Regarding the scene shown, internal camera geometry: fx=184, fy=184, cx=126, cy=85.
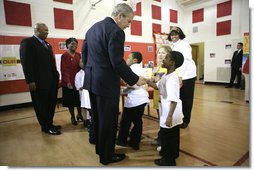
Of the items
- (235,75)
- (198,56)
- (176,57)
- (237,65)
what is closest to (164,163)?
(176,57)

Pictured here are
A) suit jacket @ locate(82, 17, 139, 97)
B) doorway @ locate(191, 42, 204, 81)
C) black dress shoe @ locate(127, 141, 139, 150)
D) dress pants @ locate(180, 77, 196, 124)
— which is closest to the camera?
suit jacket @ locate(82, 17, 139, 97)

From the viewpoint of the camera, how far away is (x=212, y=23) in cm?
715

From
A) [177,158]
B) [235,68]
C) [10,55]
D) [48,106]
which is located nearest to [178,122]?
[177,158]

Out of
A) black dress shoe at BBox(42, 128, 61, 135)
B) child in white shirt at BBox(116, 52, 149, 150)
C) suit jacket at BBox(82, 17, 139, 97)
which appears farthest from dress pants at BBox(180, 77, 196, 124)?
black dress shoe at BBox(42, 128, 61, 135)

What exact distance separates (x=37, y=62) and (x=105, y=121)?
53.9 inches

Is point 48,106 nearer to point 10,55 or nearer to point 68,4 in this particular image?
point 10,55

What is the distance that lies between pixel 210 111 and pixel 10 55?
428 cm

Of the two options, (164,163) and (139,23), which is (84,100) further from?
(139,23)

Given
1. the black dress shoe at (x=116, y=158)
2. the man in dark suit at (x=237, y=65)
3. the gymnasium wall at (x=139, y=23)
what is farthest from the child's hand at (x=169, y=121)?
the man in dark suit at (x=237, y=65)

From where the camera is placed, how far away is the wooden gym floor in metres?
1.76

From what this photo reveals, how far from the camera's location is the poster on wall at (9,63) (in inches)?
154

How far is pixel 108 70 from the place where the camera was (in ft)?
4.98

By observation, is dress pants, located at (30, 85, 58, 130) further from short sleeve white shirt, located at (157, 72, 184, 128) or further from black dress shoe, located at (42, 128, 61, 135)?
short sleeve white shirt, located at (157, 72, 184, 128)

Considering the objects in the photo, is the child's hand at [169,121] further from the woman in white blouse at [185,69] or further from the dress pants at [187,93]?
the dress pants at [187,93]
